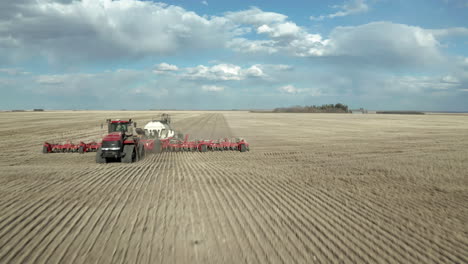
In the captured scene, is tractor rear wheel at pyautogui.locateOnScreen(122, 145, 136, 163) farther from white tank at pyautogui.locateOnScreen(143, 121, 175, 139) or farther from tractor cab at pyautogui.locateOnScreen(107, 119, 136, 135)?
white tank at pyautogui.locateOnScreen(143, 121, 175, 139)

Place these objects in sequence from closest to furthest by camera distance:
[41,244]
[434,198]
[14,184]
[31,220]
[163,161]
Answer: [41,244] < [31,220] < [434,198] < [14,184] < [163,161]

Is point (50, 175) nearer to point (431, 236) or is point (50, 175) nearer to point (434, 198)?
point (431, 236)

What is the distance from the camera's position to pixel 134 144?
12.8 meters

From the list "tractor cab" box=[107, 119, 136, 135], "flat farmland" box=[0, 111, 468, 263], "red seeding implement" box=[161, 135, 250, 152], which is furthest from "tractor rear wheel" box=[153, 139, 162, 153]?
"flat farmland" box=[0, 111, 468, 263]

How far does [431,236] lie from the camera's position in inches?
216

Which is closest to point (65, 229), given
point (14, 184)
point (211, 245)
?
point (211, 245)

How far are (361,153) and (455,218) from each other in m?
9.45

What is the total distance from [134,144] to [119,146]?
737mm

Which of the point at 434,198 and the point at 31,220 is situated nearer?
the point at 31,220

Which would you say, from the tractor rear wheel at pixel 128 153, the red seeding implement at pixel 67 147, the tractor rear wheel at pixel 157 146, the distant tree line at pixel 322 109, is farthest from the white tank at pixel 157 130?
the distant tree line at pixel 322 109

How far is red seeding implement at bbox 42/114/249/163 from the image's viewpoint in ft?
40.2

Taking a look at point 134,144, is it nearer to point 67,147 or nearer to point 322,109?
point 67,147

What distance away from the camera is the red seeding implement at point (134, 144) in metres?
12.2

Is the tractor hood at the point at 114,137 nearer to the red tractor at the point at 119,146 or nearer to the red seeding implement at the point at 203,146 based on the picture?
the red tractor at the point at 119,146
